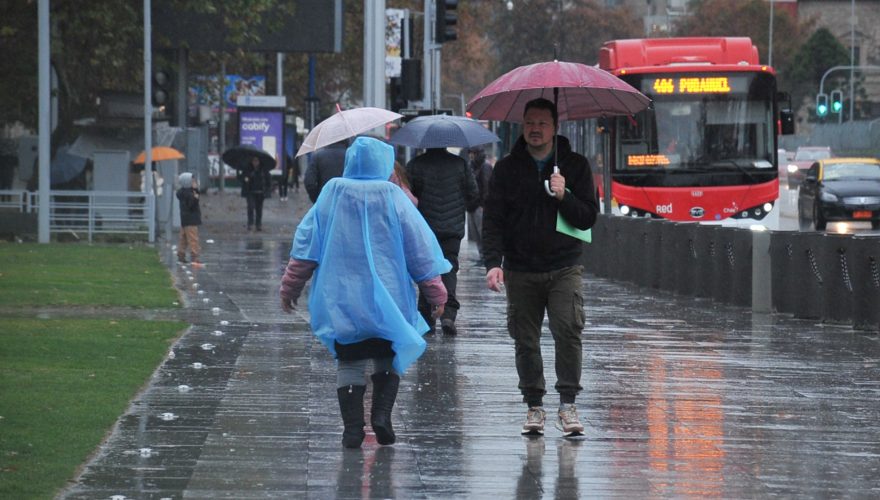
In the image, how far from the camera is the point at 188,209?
25.3 m

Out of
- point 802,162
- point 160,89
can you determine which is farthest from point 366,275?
point 802,162

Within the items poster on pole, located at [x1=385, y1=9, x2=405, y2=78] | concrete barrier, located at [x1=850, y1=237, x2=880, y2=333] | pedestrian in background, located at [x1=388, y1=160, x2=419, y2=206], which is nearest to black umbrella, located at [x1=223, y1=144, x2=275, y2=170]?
poster on pole, located at [x1=385, y1=9, x2=405, y2=78]

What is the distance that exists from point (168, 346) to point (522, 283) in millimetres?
4840

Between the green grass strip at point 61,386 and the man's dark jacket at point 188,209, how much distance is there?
33.3ft

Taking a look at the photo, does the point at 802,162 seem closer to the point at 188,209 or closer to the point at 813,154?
the point at 813,154

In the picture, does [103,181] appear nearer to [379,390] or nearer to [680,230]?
[680,230]

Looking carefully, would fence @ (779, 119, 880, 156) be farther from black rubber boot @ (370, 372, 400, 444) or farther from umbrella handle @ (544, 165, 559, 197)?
black rubber boot @ (370, 372, 400, 444)

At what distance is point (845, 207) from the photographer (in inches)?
1453

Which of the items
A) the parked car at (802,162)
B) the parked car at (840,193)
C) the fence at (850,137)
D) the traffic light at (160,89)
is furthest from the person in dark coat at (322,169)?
the fence at (850,137)

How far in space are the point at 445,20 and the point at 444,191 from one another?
12.9 m

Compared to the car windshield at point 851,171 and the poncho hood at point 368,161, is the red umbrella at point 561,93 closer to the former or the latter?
the poncho hood at point 368,161

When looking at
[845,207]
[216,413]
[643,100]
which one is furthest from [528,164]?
[845,207]

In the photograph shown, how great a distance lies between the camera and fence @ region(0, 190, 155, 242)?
3136cm

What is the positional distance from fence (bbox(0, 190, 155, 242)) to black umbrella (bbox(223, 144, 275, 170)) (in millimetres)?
4260
